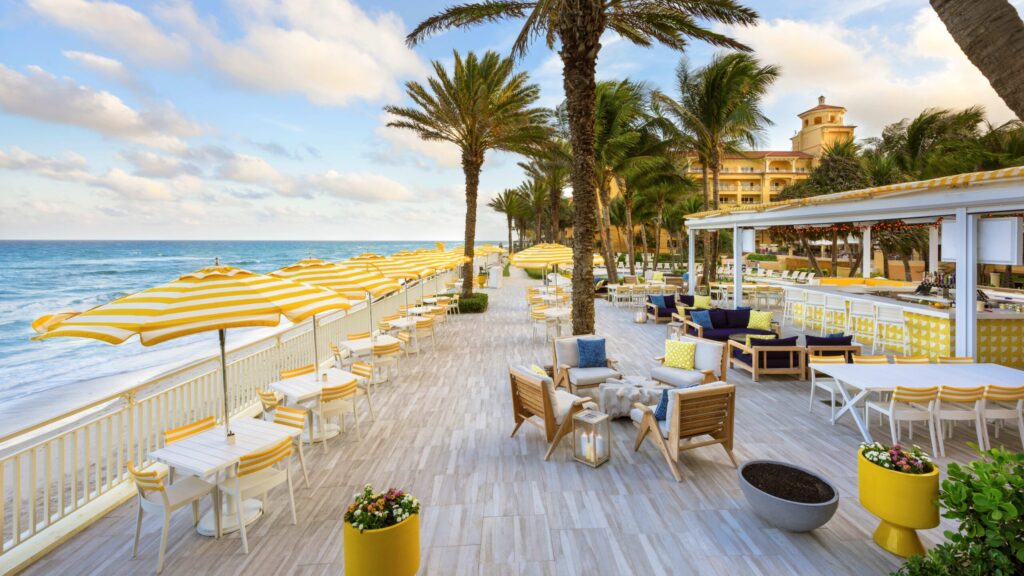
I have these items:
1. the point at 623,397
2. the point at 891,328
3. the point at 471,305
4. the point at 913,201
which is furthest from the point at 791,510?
the point at 471,305

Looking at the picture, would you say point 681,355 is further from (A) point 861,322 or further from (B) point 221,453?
(A) point 861,322

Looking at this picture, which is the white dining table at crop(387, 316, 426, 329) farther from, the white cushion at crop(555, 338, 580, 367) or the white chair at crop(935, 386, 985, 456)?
the white chair at crop(935, 386, 985, 456)

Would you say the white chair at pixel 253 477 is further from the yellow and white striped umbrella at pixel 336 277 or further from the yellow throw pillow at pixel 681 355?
the yellow throw pillow at pixel 681 355

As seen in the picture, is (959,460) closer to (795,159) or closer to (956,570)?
(956,570)

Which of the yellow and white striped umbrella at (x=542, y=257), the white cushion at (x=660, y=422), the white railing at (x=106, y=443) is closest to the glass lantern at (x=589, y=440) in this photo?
the white cushion at (x=660, y=422)

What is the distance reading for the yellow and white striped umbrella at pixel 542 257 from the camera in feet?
40.0

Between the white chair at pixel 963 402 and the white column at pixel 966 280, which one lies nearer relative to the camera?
the white chair at pixel 963 402

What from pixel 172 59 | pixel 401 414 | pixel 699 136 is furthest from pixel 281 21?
pixel 699 136

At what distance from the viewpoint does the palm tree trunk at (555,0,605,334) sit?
802 cm

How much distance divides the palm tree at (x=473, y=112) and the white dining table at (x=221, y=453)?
14236 mm

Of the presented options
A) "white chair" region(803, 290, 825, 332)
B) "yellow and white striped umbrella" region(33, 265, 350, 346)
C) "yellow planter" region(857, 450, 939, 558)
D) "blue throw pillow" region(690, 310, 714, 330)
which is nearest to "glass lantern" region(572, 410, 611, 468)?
"yellow planter" region(857, 450, 939, 558)

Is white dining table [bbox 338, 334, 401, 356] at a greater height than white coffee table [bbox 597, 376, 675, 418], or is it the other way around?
white dining table [bbox 338, 334, 401, 356]

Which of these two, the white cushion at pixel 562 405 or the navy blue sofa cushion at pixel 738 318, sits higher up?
the navy blue sofa cushion at pixel 738 318

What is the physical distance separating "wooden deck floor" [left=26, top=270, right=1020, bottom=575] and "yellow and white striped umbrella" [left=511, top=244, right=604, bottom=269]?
5.68m
